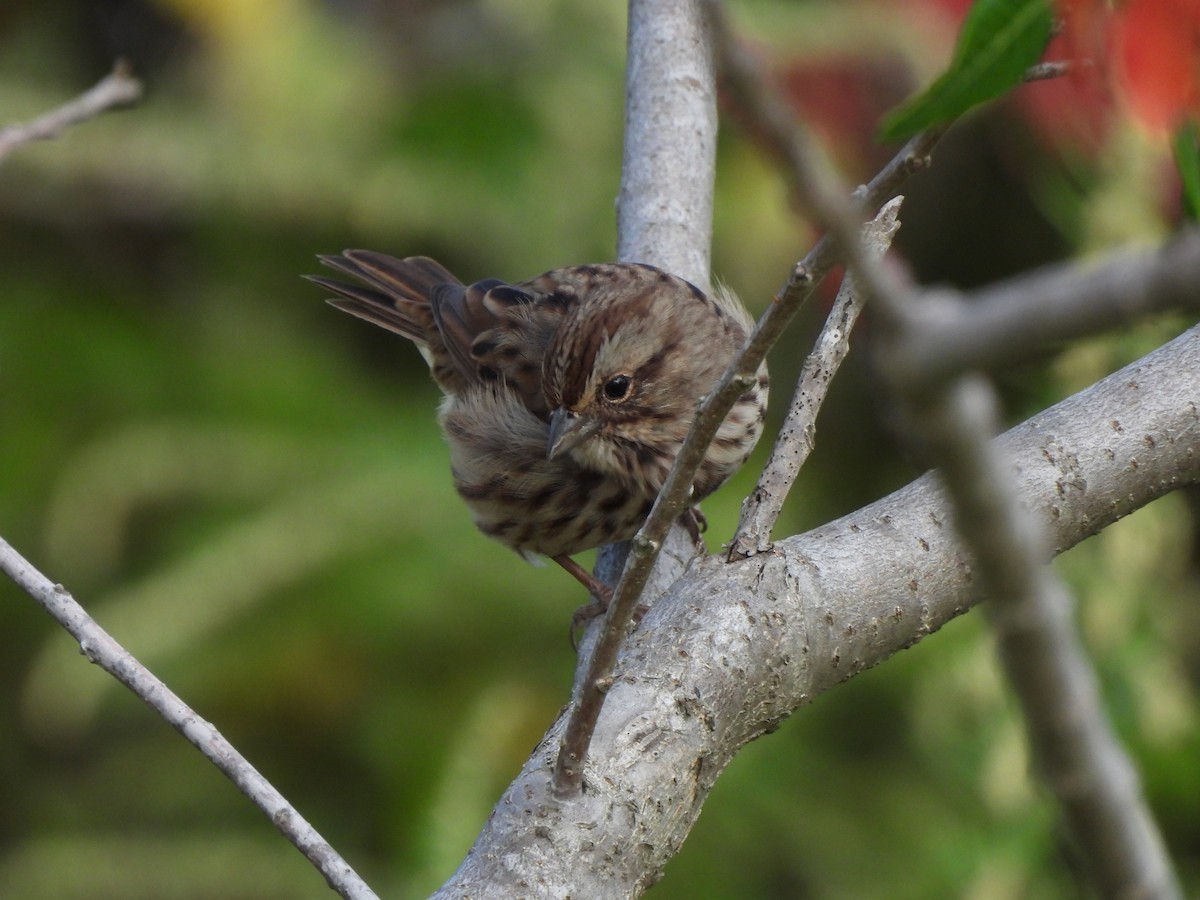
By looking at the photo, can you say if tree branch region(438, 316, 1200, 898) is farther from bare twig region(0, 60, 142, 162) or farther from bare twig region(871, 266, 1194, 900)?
bare twig region(0, 60, 142, 162)

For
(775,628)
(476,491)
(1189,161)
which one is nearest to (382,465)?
(476,491)

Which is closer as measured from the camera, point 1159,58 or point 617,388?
point 1159,58

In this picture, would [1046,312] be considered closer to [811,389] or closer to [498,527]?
[811,389]

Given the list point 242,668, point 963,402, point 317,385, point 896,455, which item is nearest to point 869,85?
point 896,455

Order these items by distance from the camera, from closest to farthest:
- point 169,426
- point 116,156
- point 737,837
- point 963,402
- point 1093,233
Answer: point 963,402
point 1093,233
point 737,837
point 169,426
point 116,156

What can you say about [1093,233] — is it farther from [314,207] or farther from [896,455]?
[314,207]

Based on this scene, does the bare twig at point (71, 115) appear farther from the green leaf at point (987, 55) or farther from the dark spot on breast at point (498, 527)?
the green leaf at point (987, 55)

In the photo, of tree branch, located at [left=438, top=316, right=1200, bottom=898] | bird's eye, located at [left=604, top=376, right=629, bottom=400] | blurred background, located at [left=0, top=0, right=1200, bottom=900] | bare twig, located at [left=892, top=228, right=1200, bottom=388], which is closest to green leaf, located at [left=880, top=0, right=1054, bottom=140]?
bare twig, located at [left=892, top=228, right=1200, bottom=388]
